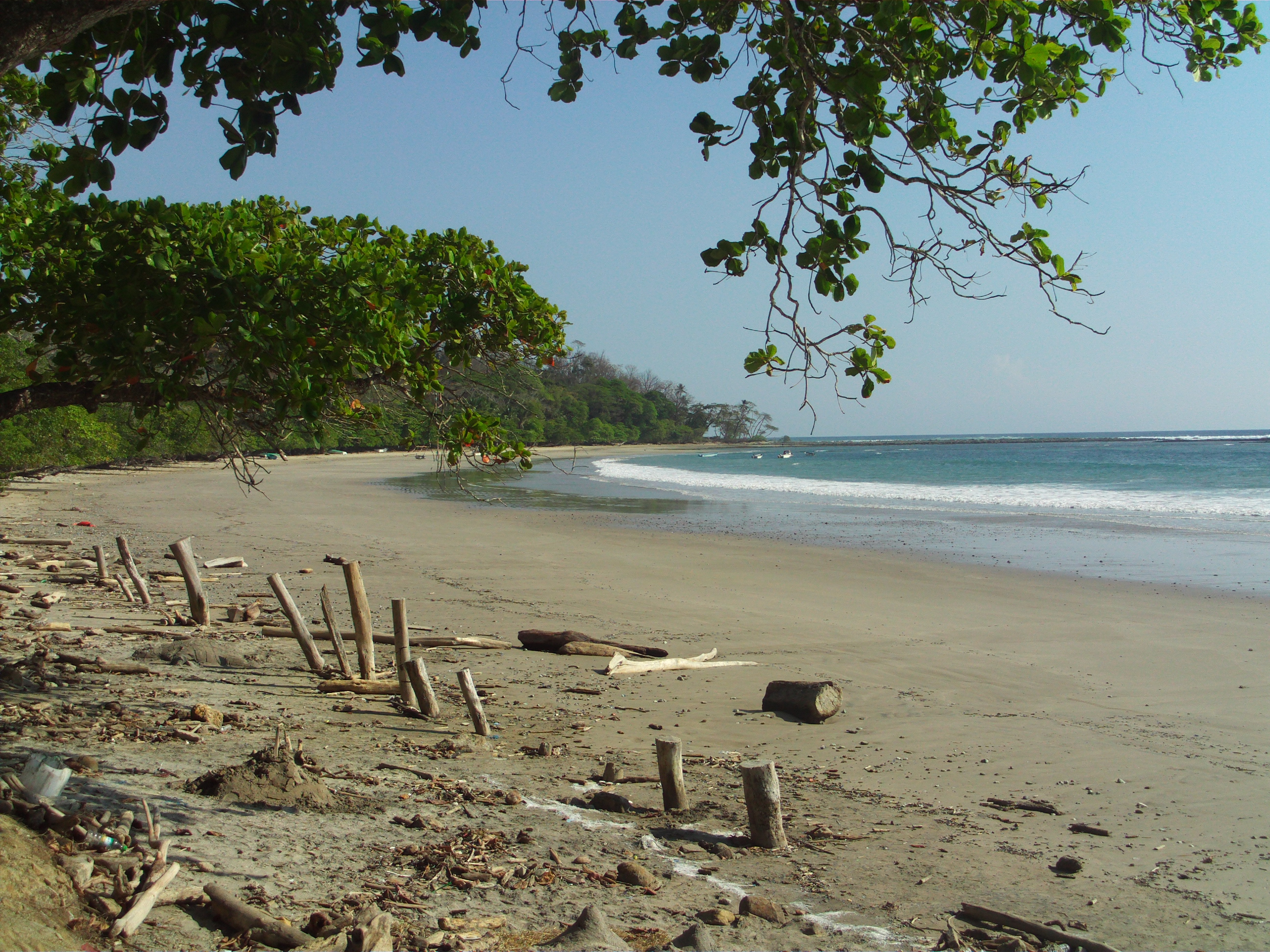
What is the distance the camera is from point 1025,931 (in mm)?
3760

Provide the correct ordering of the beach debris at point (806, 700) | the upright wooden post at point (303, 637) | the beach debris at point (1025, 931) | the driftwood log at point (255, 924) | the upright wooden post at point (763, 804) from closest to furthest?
the driftwood log at point (255, 924), the beach debris at point (1025, 931), the upright wooden post at point (763, 804), the beach debris at point (806, 700), the upright wooden post at point (303, 637)

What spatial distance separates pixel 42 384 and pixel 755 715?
560cm

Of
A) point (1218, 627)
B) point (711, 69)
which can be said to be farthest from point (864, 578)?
point (711, 69)

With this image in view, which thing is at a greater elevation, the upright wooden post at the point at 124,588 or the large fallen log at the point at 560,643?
the upright wooden post at the point at 124,588

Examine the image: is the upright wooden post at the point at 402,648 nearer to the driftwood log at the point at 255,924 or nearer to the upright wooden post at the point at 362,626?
the upright wooden post at the point at 362,626

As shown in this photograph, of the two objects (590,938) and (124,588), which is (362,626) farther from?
(124,588)

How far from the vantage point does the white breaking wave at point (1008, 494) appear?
86.0 ft

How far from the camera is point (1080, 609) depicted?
11.8 meters

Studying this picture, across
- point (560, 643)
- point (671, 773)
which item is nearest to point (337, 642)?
point (560, 643)

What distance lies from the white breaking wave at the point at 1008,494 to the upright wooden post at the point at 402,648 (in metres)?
23.9

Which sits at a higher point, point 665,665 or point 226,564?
point 226,564

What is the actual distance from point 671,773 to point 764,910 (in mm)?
1307

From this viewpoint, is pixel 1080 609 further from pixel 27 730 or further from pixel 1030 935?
pixel 27 730

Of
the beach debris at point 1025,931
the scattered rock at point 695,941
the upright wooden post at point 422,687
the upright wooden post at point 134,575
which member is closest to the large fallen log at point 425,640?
the upright wooden post at point 134,575
